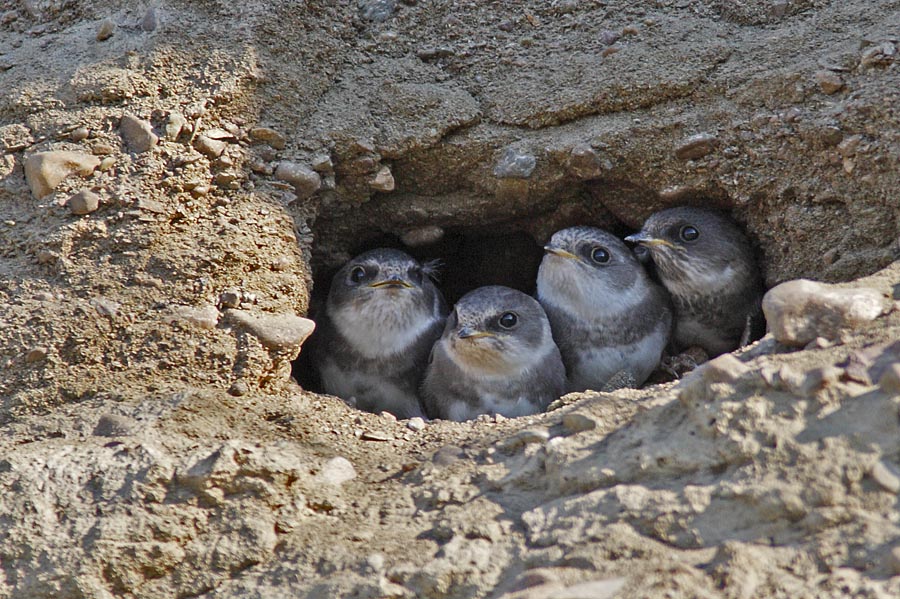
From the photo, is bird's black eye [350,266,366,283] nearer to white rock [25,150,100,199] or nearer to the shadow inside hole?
the shadow inside hole

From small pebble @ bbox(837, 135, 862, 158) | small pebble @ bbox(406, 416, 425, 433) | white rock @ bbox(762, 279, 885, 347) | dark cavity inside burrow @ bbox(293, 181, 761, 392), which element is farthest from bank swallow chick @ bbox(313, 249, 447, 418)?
white rock @ bbox(762, 279, 885, 347)

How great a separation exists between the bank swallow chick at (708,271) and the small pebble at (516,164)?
22.2 inches

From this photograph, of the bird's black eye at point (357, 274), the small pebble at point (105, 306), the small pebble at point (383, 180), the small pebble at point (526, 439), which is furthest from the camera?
the bird's black eye at point (357, 274)

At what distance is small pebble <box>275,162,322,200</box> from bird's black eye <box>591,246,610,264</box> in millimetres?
1320

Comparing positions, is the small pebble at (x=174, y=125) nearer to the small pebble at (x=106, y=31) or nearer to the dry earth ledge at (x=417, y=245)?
the dry earth ledge at (x=417, y=245)

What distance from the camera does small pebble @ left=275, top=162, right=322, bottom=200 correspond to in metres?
4.16

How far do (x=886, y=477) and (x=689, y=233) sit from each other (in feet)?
7.43

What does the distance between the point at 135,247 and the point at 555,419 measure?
162cm

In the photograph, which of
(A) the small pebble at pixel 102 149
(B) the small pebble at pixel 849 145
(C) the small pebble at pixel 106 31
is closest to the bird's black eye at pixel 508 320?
(B) the small pebble at pixel 849 145

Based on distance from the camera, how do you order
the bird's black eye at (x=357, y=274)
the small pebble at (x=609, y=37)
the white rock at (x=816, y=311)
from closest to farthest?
the white rock at (x=816, y=311) < the small pebble at (x=609, y=37) < the bird's black eye at (x=357, y=274)

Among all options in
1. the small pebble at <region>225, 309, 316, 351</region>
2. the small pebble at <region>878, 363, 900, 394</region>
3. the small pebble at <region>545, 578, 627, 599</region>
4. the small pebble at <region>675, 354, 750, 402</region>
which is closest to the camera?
the small pebble at <region>545, 578, 627, 599</region>

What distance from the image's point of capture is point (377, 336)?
15.9 ft

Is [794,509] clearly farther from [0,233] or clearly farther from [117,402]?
[0,233]

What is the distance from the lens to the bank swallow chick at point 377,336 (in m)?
4.80
